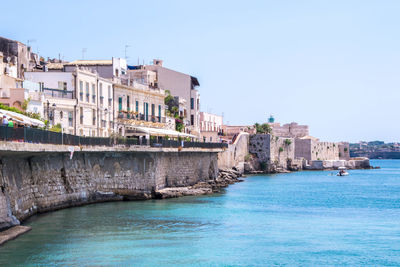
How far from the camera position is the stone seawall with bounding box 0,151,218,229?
2527 cm

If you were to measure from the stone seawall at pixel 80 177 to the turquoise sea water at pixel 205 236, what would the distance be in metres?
0.93

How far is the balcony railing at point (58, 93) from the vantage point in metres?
42.9

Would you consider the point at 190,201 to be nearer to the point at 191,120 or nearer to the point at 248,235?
the point at 248,235

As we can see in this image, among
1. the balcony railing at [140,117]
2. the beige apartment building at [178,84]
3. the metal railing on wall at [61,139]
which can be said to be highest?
the beige apartment building at [178,84]

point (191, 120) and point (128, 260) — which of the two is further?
point (191, 120)

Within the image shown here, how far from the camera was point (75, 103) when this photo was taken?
43.6m

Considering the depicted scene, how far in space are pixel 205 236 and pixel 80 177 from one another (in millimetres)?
10634

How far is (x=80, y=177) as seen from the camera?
3450 centimetres

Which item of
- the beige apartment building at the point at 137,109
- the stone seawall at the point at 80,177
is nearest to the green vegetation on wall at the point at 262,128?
the beige apartment building at the point at 137,109

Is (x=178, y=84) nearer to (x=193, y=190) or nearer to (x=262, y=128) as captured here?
(x=193, y=190)

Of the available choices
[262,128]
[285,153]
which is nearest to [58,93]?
[262,128]

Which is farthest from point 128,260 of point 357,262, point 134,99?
point 134,99

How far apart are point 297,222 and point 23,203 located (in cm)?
1414

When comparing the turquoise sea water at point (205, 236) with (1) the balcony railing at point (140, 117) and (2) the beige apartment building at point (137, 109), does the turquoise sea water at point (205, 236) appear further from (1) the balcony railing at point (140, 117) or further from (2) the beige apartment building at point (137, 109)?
(1) the balcony railing at point (140, 117)
